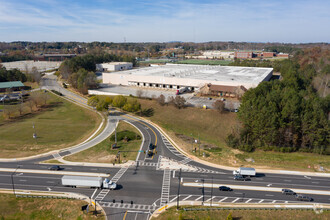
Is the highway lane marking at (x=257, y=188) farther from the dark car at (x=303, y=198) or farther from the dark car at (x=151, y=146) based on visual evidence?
the dark car at (x=151, y=146)

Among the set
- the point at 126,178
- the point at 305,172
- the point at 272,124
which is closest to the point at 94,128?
the point at 126,178

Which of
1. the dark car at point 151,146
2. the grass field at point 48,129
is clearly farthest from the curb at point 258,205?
the grass field at point 48,129

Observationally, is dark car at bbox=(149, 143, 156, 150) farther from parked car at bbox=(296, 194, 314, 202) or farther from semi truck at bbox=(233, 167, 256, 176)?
parked car at bbox=(296, 194, 314, 202)

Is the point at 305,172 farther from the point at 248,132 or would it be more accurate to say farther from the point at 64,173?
the point at 64,173

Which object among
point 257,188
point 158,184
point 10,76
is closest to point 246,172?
point 257,188

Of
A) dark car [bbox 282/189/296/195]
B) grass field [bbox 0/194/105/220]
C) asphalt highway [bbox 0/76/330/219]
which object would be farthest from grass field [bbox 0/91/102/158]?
dark car [bbox 282/189/296/195]

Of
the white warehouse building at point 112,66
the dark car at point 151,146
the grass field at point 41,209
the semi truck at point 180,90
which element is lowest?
→ the grass field at point 41,209
